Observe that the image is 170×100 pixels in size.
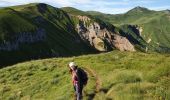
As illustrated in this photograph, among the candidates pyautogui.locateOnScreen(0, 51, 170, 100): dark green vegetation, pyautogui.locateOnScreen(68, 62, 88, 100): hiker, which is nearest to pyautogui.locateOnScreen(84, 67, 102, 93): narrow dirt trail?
pyautogui.locateOnScreen(0, 51, 170, 100): dark green vegetation

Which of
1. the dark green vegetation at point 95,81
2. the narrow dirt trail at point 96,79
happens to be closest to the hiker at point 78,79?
the dark green vegetation at point 95,81

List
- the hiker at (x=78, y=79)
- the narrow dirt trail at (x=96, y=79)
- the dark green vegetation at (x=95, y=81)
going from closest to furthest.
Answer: the hiker at (x=78, y=79)
the dark green vegetation at (x=95, y=81)
the narrow dirt trail at (x=96, y=79)

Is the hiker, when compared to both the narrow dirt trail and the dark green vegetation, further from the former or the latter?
the narrow dirt trail

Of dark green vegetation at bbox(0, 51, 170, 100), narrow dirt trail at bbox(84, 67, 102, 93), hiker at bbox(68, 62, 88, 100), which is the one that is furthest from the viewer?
narrow dirt trail at bbox(84, 67, 102, 93)

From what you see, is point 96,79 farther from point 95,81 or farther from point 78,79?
point 78,79

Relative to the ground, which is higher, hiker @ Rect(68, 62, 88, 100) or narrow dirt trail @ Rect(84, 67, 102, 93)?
hiker @ Rect(68, 62, 88, 100)

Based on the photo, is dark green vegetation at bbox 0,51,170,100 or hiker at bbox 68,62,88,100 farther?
dark green vegetation at bbox 0,51,170,100

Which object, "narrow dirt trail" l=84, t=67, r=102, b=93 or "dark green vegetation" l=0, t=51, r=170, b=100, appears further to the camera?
"narrow dirt trail" l=84, t=67, r=102, b=93

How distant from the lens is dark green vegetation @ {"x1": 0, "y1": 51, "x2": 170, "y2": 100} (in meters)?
18.7

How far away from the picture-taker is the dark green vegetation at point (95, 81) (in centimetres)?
1872

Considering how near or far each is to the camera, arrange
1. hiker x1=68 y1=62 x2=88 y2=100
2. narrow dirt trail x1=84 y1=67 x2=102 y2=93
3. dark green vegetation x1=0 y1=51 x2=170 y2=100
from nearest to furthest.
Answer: hiker x1=68 y1=62 x2=88 y2=100 → dark green vegetation x1=0 y1=51 x2=170 y2=100 → narrow dirt trail x1=84 y1=67 x2=102 y2=93

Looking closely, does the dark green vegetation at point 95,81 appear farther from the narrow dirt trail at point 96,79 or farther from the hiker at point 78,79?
the hiker at point 78,79

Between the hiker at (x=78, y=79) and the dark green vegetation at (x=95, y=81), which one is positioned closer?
the hiker at (x=78, y=79)

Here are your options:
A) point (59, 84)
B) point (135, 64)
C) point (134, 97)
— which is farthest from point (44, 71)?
point (134, 97)
